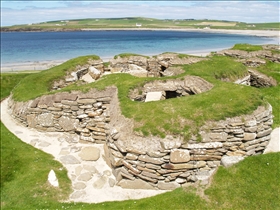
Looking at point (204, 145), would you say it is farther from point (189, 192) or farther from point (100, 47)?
point (100, 47)

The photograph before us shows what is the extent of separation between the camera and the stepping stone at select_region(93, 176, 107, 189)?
1166 cm

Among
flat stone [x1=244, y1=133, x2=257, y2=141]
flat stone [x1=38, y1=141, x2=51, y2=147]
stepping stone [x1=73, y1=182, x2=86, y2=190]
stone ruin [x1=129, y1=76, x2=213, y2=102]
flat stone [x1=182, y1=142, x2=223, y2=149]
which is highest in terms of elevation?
stone ruin [x1=129, y1=76, x2=213, y2=102]

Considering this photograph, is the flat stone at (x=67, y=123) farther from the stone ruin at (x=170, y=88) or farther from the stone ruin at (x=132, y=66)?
the stone ruin at (x=132, y=66)

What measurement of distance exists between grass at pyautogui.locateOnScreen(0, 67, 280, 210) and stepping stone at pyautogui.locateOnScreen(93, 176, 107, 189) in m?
1.25

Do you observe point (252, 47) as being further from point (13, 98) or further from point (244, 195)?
point (13, 98)

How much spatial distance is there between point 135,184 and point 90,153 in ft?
12.6

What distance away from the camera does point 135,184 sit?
37.1 feet

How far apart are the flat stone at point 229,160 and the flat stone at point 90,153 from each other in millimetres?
6708

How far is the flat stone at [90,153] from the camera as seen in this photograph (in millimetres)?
13605

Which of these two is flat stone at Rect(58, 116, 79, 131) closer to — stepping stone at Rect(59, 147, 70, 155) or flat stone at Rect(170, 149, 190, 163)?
stepping stone at Rect(59, 147, 70, 155)

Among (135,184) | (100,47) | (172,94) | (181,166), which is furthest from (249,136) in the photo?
(100,47)

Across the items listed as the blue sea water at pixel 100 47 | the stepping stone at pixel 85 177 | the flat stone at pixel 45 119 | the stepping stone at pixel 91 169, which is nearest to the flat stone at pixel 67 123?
the flat stone at pixel 45 119

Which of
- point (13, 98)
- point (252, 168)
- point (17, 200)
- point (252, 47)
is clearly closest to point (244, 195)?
point (252, 168)

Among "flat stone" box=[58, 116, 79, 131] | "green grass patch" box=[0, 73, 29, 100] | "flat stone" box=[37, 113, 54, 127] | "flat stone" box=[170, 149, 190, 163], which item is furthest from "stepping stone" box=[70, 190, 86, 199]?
"green grass patch" box=[0, 73, 29, 100]
